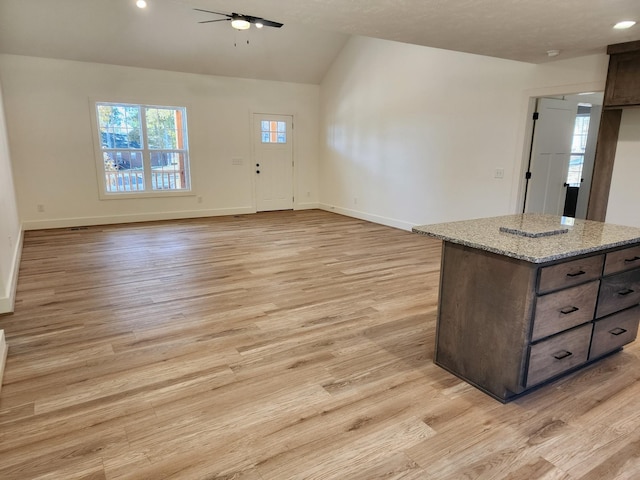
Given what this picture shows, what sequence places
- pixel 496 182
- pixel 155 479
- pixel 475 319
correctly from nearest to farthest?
pixel 155 479 < pixel 475 319 < pixel 496 182

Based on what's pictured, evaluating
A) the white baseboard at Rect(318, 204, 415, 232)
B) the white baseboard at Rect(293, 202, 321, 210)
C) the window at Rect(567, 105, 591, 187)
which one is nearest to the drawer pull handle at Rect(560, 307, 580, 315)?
the window at Rect(567, 105, 591, 187)

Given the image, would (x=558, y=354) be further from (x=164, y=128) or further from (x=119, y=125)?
(x=119, y=125)

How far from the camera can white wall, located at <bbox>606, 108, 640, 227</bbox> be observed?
160 inches

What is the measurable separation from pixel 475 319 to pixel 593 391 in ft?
2.64

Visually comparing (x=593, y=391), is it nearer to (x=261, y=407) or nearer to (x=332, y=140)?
(x=261, y=407)

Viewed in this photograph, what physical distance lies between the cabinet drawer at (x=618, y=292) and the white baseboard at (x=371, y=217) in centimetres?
421

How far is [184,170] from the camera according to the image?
784cm

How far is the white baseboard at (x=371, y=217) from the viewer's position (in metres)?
6.95

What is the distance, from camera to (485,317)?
2242 millimetres

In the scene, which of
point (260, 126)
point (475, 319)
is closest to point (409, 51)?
point (260, 126)

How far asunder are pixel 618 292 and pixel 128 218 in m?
7.29

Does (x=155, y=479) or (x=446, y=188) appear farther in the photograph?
(x=446, y=188)

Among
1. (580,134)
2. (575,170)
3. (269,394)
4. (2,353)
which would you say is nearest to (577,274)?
(269,394)

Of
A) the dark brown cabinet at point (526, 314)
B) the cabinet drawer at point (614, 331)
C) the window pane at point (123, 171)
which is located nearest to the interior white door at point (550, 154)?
the cabinet drawer at point (614, 331)
